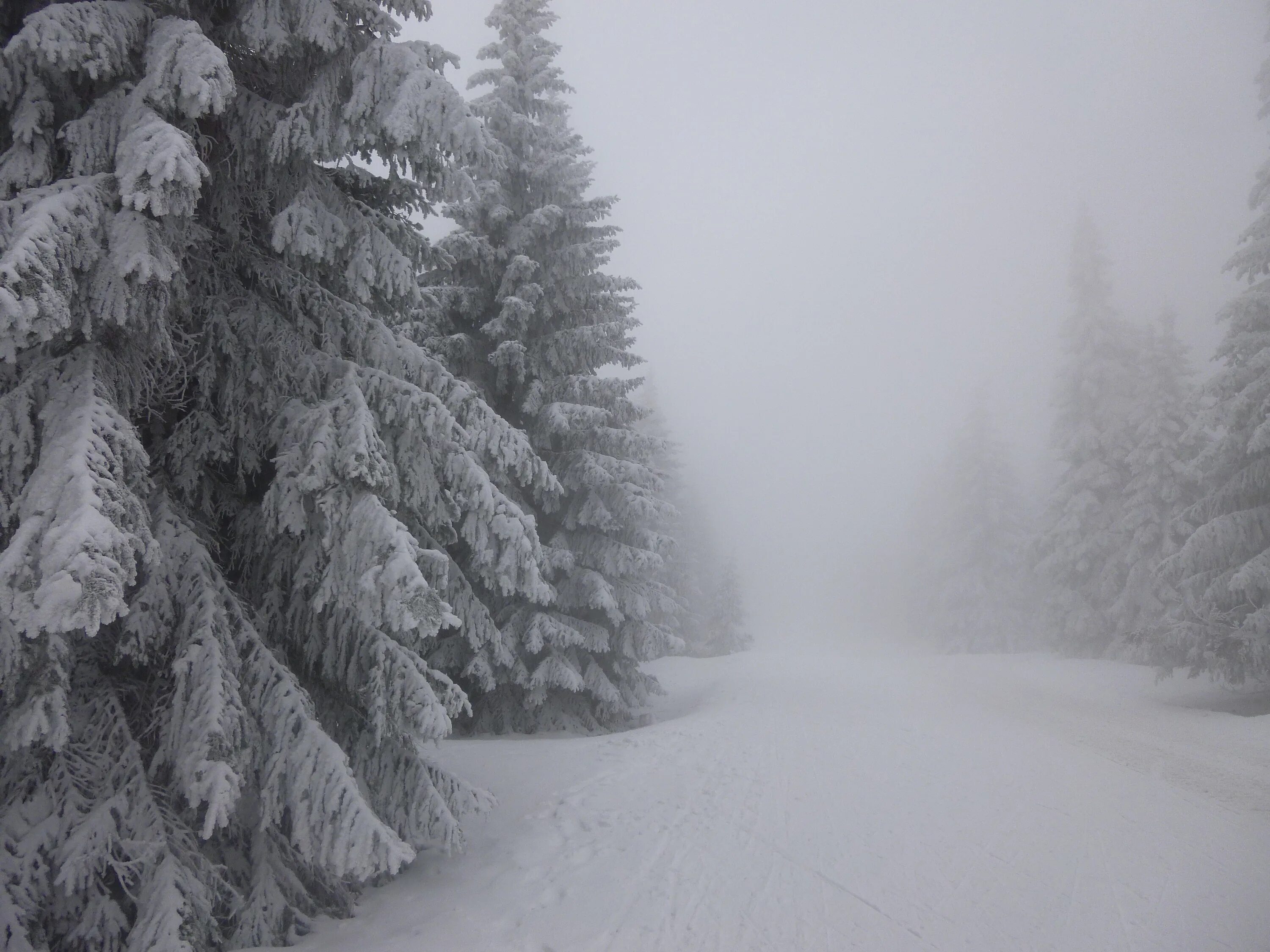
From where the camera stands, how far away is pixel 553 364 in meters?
12.1

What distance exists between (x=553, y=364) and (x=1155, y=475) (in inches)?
838

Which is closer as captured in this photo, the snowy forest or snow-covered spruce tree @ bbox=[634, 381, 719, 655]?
the snowy forest

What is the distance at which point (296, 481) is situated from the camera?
4.77 meters

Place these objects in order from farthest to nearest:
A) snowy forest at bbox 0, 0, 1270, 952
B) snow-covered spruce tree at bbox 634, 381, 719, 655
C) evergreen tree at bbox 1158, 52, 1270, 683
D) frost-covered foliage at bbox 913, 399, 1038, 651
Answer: frost-covered foliage at bbox 913, 399, 1038, 651, snow-covered spruce tree at bbox 634, 381, 719, 655, evergreen tree at bbox 1158, 52, 1270, 683, snowy forest at bbox 0, 0, 1270, 952

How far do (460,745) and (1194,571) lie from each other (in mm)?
14876

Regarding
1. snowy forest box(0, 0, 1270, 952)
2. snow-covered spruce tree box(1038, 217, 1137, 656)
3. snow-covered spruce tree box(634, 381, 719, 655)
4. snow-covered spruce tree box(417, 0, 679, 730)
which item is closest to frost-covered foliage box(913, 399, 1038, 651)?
snow-covered spruce tree box(1038, 217, 1137, 656)

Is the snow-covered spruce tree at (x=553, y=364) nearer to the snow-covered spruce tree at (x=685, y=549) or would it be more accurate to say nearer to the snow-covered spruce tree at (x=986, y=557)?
the snow-covered spruce tree at (x=685, y=549)

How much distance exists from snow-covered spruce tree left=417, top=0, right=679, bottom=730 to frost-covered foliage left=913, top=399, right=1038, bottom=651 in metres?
28.9

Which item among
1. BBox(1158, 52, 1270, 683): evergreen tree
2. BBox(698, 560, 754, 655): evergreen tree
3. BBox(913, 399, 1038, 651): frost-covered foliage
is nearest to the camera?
BBox(1158, 52, 1270, 683): evergreen tree

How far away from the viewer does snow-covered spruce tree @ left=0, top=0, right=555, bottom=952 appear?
11.7 ft

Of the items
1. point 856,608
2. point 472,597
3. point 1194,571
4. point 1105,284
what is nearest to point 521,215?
point 472,597

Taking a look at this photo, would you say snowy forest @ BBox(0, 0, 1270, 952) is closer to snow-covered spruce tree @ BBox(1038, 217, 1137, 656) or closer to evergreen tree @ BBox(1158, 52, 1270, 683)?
evergreen tree @ BBox(1158, 52, 1270, 683)

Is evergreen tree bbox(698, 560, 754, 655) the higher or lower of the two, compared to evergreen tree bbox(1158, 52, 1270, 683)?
lower

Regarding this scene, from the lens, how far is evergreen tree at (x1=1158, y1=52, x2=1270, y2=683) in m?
12.4
